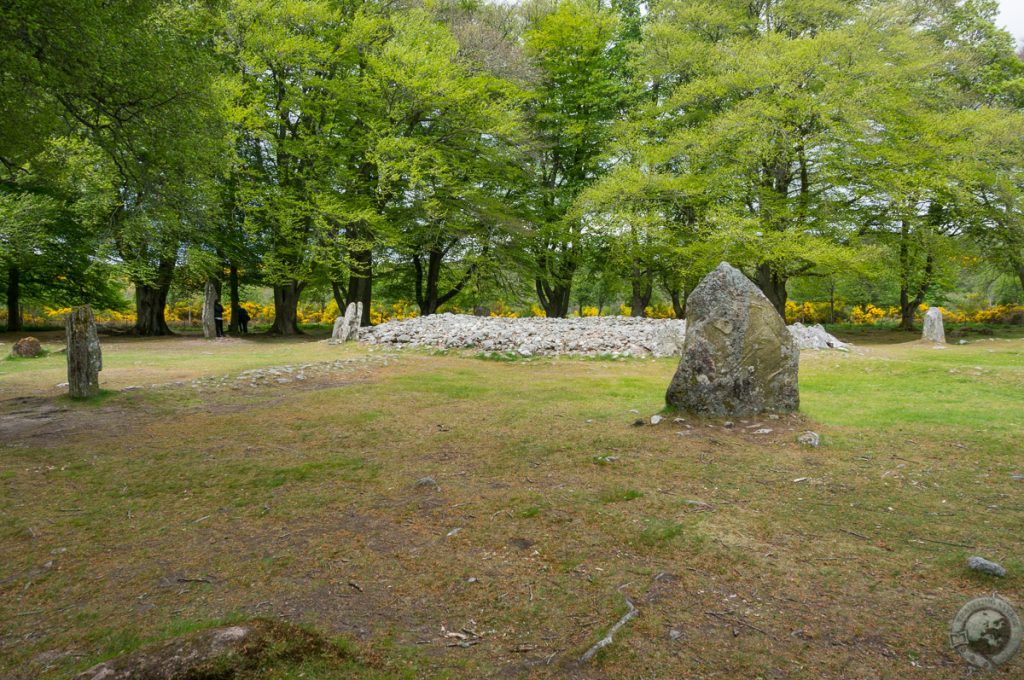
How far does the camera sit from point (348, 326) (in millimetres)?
18344

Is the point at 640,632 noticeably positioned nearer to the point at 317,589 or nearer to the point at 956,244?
the point at 317,589

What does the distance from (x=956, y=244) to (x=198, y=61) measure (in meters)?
25.6

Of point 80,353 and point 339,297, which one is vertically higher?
point 339,297

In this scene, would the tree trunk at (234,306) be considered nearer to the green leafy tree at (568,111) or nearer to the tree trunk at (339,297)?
the tree trunk at (339,297)

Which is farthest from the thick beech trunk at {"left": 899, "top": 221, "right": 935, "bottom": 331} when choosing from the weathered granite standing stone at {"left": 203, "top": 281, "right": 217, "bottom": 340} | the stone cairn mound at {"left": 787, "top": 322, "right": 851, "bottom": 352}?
the weathered granite standing stone at {"left": 203, "top": 281, "right": 217, "bottom": 340}

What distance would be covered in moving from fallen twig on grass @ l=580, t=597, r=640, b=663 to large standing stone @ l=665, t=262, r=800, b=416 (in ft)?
14.1

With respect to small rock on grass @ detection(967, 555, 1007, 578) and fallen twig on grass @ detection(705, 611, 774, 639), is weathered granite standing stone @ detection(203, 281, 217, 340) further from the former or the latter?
small rock on grass @ detection(967, 555, 1007, 578)

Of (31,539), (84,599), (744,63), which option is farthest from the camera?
(744,63)

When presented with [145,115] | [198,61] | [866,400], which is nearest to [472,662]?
[866,400]

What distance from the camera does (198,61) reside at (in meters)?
8.22

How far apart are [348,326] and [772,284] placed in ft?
55.6

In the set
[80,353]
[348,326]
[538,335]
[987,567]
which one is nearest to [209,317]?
[348,326]

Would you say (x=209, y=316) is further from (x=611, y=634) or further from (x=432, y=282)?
(x=611, y=634)
